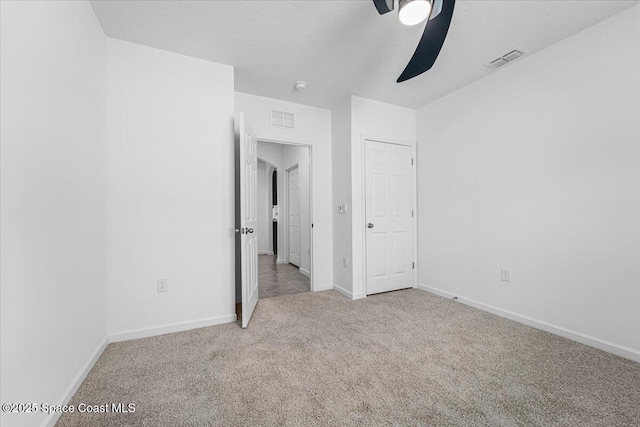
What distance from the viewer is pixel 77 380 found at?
1.65 meters

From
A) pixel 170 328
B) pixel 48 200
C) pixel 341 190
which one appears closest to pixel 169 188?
pixel 48 200

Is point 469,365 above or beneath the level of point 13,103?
beneath

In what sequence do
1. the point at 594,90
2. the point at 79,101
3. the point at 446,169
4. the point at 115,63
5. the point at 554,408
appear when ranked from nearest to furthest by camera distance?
the point at 554,408
the point at 79,101
the point at 594,90
the point at 115,63
the point at 446,169

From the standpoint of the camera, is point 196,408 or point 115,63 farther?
point 115,63

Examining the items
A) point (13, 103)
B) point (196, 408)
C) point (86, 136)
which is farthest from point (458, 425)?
point (86, 136)

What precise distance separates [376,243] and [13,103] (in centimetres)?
334

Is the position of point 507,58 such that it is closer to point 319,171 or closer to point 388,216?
point 388,216

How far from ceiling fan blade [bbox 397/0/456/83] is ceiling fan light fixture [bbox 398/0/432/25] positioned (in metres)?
0.07

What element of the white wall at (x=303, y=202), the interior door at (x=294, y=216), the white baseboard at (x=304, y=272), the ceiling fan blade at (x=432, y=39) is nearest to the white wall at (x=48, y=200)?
the ceiling fan blade at (x=432, y=39)

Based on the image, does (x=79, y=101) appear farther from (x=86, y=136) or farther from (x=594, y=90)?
(x=594, y=90)

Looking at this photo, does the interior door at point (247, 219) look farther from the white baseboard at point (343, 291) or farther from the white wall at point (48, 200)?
the white baseboard at point (343, 291)

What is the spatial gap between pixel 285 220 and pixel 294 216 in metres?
0.49

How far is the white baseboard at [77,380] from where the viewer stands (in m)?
1.34

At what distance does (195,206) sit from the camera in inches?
102
